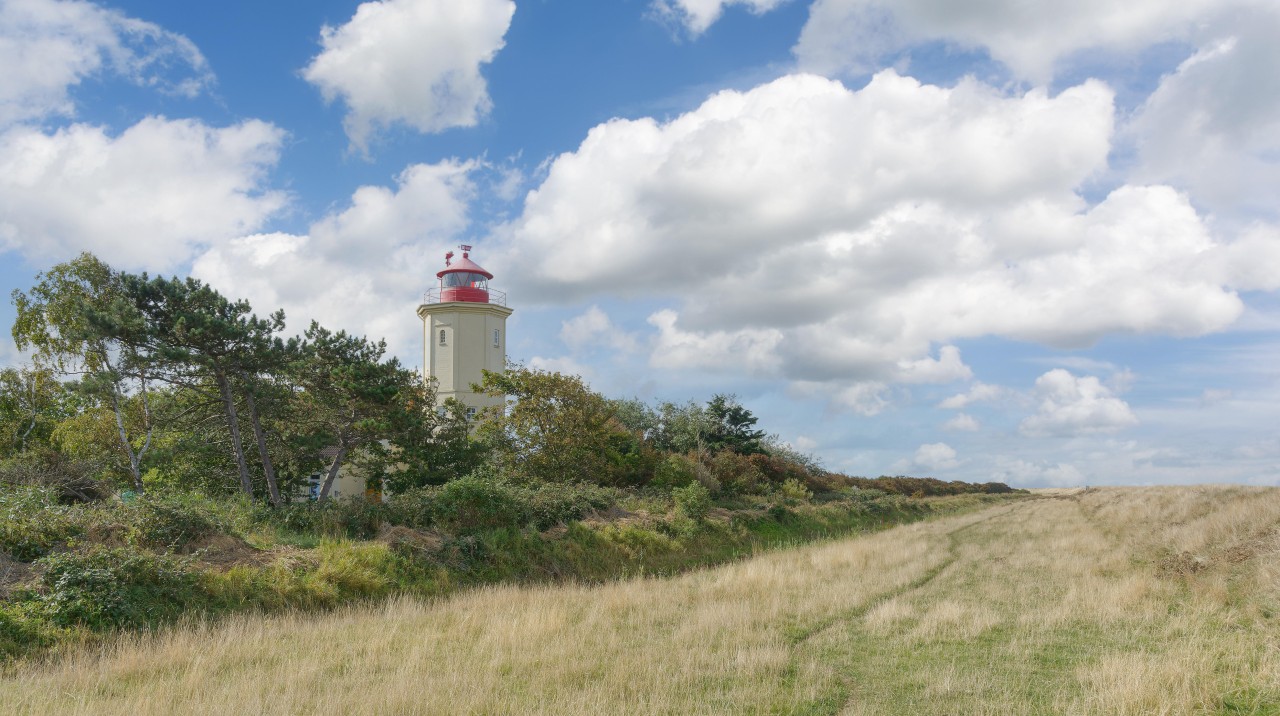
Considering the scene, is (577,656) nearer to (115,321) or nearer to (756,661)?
(756,661)

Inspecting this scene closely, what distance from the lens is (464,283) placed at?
38.0m

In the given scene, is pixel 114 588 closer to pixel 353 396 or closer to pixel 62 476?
pixel 353 396

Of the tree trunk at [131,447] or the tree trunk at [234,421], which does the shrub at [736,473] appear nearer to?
the tree trunk at [234,421]

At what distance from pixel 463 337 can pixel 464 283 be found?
292 cm

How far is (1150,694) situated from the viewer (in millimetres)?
6992

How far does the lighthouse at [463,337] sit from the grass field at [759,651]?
74.1 ft

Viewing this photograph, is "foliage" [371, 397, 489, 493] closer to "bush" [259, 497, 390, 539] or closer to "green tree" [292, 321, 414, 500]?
"green tree" [292, 321, 414, 500]

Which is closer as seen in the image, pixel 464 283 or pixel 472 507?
pixel 472 507

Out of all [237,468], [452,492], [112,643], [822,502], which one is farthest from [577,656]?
[822,502]

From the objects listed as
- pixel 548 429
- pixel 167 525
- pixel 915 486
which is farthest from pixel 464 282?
pixel 915 486

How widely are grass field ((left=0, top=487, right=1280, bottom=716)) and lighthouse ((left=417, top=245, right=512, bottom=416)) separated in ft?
74.1

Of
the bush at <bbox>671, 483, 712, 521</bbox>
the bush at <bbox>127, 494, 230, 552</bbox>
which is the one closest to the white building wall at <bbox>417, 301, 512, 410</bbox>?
the bush at <bbox>671, 483, 712, 521</bbox>

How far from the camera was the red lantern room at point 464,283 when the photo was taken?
37344 mm

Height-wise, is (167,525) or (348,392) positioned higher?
(348,392)
